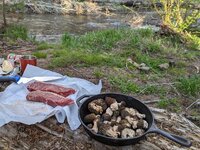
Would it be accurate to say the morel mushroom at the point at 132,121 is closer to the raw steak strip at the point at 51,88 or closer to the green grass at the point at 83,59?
the raw steak strip at the point at 51,88

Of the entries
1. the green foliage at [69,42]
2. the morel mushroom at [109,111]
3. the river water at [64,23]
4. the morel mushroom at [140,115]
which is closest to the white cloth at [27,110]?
the morel mushroom at [109,111]

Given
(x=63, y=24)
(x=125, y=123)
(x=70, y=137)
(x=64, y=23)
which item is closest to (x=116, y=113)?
(x=125, y=123)

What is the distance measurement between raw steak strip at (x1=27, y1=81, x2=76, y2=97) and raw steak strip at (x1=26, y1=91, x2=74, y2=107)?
0.38ft

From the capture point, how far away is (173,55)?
566 cm

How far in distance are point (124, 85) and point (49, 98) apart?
1.24m

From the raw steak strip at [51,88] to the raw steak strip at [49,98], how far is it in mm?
117

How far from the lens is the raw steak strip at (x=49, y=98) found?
2988mm

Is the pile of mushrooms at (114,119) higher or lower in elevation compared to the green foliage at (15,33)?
higher

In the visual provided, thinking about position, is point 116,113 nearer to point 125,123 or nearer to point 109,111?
point 109,111

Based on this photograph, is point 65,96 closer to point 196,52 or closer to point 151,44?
point 151,44

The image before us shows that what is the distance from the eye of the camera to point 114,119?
275cm

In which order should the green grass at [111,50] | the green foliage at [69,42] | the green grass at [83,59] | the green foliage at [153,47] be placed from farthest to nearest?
the green foliage at [69,42], the green foliage at [153,47], the green grass at [111,50], the green grass at [83,59]

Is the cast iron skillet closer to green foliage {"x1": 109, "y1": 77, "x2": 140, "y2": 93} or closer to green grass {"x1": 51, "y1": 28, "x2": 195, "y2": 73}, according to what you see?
green foliage {"x1": 109, "y1": 77, "x2": 140, "y2": 93}

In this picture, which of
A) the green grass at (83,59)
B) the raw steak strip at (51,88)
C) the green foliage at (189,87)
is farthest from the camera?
the green grass at (83,59)
